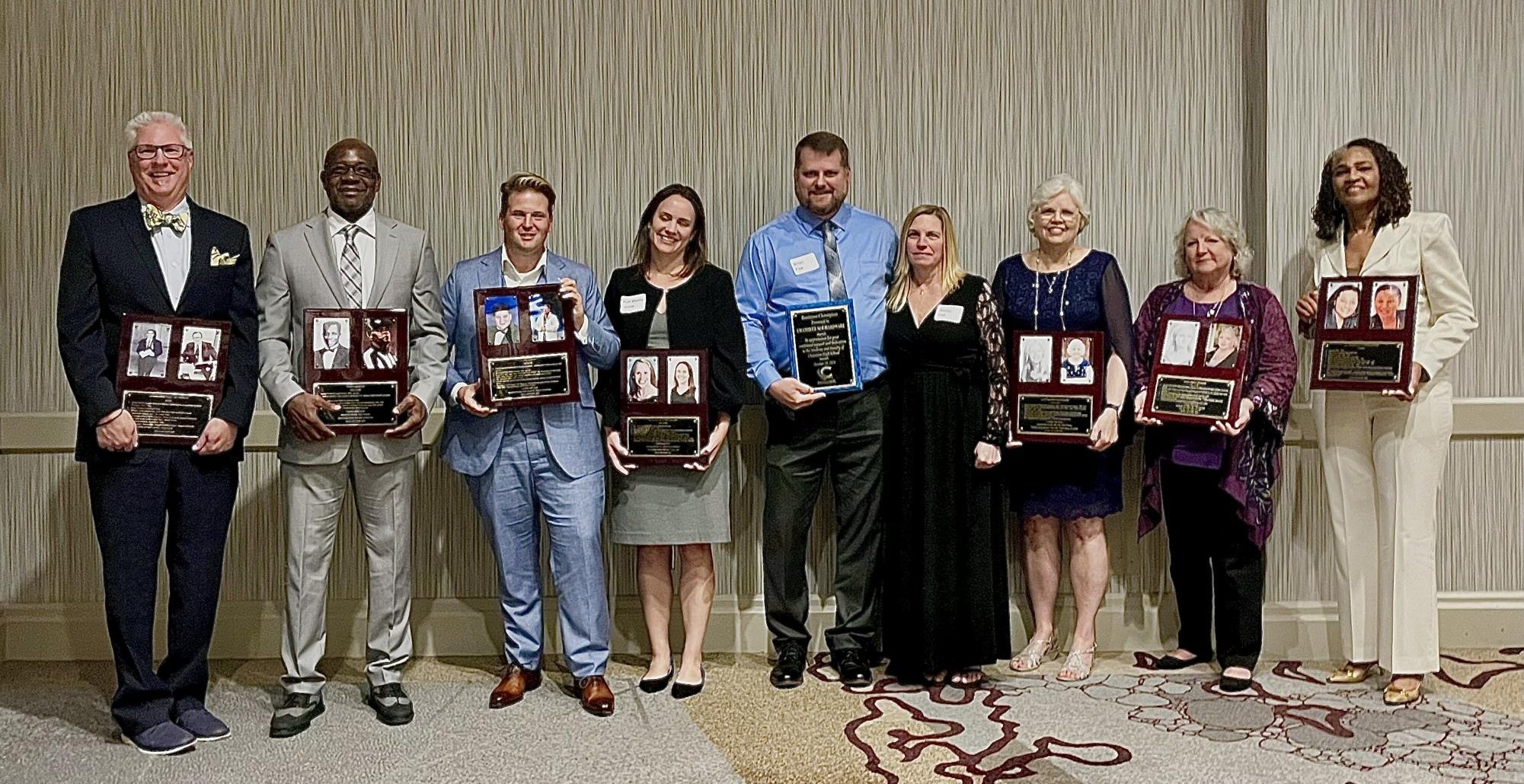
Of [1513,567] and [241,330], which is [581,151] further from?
[1513,567]

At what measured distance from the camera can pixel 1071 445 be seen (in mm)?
3928

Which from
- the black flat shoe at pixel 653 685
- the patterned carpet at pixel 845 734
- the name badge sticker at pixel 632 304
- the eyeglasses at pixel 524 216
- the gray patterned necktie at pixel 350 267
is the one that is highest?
the eyeglasses at pixel 524 216

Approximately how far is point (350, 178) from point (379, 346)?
466mm

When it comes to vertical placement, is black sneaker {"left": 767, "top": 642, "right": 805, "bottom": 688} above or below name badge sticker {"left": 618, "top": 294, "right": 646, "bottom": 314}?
below

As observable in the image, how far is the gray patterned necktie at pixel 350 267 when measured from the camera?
11.4ft

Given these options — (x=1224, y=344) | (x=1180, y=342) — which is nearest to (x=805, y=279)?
(x=1180, y=342)

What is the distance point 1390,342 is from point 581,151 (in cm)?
265

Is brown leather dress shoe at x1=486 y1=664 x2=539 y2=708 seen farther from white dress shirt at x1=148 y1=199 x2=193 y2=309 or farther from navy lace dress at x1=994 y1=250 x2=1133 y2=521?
navy lace dress at x1=994 y1=250 x2=1133 y2=521

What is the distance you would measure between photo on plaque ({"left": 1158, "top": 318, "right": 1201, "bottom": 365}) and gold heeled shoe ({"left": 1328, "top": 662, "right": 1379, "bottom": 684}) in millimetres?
1089


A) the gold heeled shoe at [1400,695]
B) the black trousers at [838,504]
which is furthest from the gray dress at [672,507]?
the gold heeled shoe at [1400,695]

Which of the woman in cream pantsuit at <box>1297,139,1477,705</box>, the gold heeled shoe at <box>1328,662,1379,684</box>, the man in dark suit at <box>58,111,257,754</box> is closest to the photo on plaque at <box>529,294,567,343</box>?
the man in dark suit at <box>58,111,257,754</box>

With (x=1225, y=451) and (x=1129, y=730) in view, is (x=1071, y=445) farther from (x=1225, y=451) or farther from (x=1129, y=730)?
(x=1129, y=730)

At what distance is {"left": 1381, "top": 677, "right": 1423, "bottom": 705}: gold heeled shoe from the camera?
3650 millimetres

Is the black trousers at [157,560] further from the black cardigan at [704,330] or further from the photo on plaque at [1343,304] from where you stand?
the photo on plaque at [1343,304]
